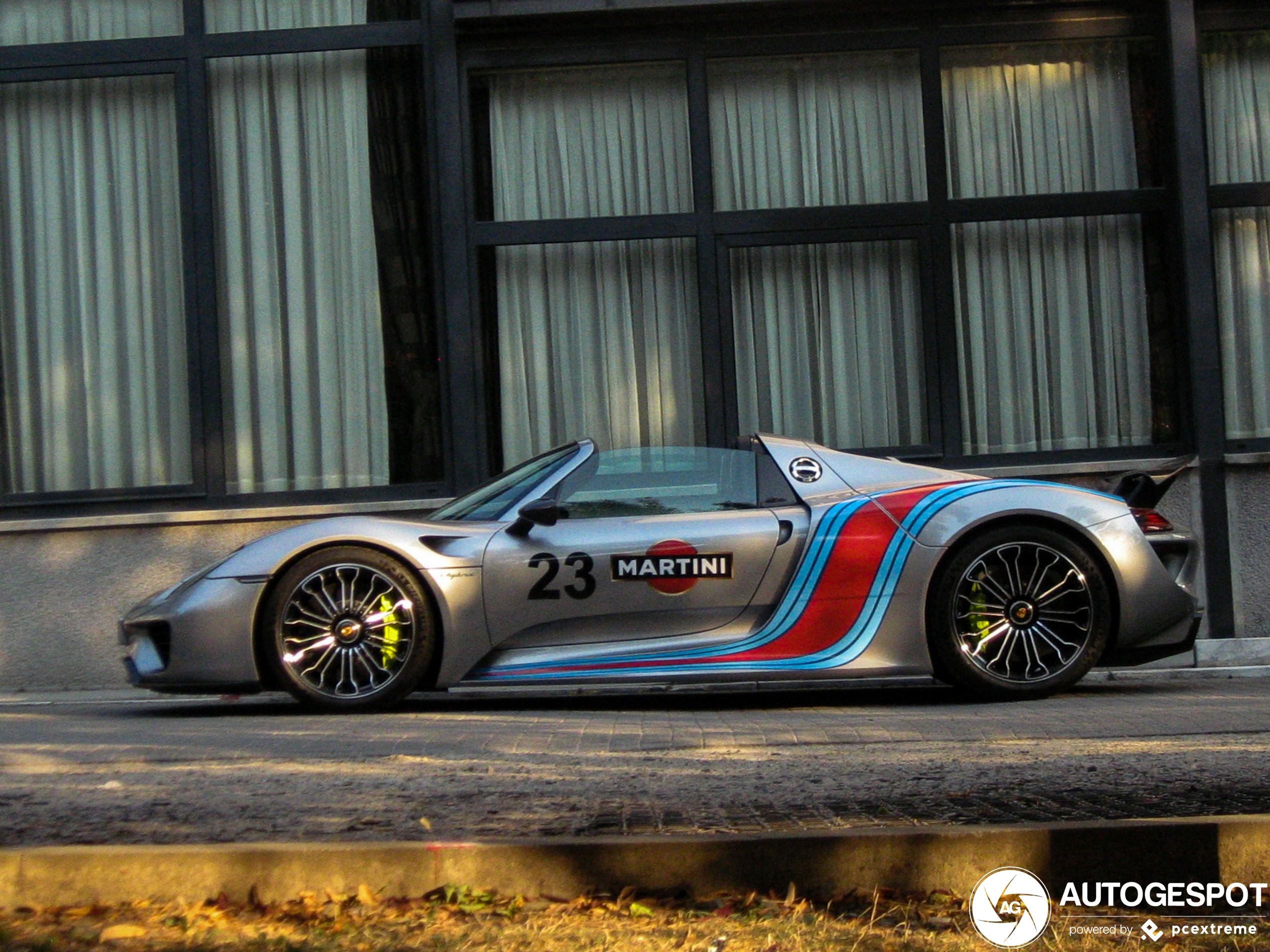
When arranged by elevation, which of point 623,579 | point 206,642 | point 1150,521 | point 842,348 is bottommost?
point 206,642

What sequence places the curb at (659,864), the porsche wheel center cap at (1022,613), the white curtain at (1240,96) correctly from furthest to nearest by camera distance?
the white curtain at (1240,96)
the porsche wheel center cap at (1022,613)
the curb at (659,864)

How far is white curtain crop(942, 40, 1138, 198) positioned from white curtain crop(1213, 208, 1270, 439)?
2.81 ft

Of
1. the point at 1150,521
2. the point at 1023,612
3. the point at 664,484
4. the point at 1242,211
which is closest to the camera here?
the point at 1023,612

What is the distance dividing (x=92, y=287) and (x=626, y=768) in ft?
22.6

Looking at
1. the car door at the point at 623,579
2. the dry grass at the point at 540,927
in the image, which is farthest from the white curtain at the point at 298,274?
the dry grass at the point at 540,927

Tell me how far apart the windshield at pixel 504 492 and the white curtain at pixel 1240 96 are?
5687mm

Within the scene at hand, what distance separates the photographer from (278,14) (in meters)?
10.3

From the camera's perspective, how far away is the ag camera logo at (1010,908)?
2.93 meters

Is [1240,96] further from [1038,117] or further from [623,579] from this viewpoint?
[623,579]

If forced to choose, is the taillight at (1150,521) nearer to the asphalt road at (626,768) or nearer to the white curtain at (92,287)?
the asphalt road at (626,768)

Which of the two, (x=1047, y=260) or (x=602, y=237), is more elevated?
(x=602, y=237)

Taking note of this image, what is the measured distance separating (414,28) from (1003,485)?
17.8ft

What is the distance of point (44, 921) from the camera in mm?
3105

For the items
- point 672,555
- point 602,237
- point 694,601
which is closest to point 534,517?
point 672,555
